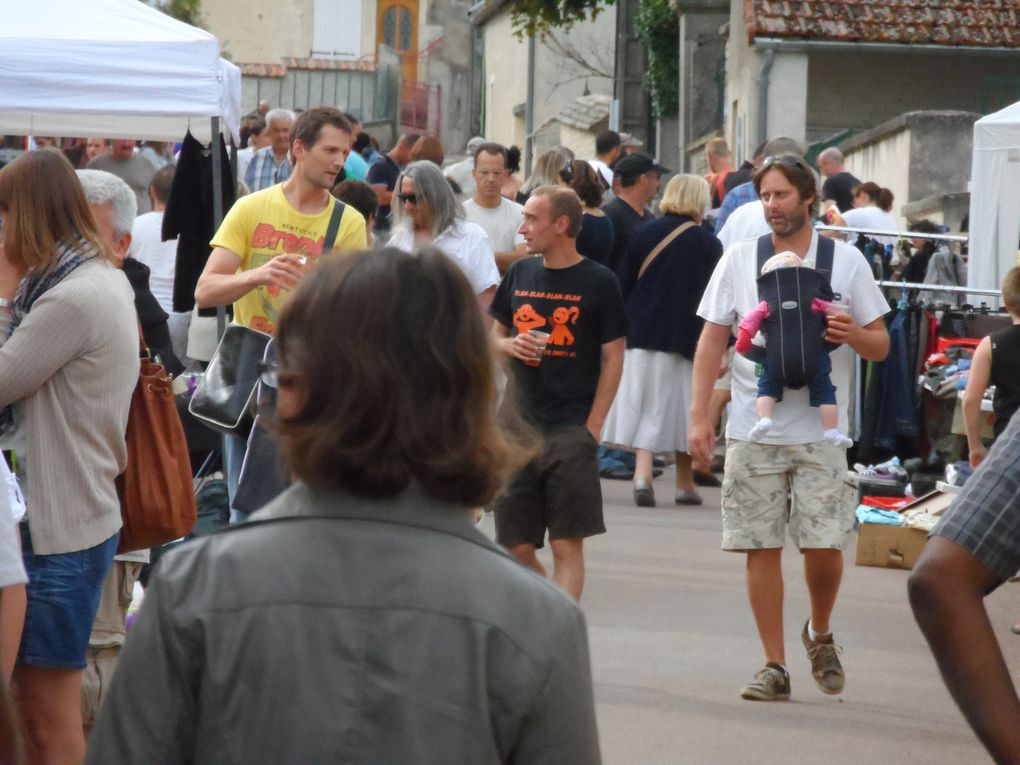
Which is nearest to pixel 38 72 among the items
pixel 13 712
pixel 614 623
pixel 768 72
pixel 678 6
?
pixel 614 623

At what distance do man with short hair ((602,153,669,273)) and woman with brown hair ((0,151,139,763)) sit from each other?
7.28 metres

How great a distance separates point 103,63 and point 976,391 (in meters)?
4.48

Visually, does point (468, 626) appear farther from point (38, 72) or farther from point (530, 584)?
point (38, 72)

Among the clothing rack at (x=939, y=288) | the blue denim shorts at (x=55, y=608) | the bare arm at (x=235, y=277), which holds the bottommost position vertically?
the blue denim shorts at (x=55, y=608)

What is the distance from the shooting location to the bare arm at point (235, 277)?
5469 millimetres

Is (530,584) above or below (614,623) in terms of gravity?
above

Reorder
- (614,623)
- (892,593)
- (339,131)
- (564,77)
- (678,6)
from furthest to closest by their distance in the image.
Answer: (564,77), (678,6), (892,593), (614,623), (339,131)

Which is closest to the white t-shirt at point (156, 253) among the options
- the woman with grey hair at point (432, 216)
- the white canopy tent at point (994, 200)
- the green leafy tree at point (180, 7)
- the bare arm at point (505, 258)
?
the bare arm at point (505, 258)

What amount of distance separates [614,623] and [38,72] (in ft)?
12.0

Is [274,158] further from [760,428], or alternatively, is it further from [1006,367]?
[760,428]

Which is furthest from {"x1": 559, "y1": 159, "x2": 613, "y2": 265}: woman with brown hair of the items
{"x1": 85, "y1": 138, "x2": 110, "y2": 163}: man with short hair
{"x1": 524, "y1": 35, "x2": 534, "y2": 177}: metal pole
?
{"x1": 524, "y1": 35, "x2": 534, "y2": 177}: metal pole

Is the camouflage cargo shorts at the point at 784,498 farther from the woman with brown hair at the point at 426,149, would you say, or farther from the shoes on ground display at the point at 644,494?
the woman with brown hair at the point at 426,149

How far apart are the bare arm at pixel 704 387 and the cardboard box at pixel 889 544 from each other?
3091 millimetres

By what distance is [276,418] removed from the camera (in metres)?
2.01
